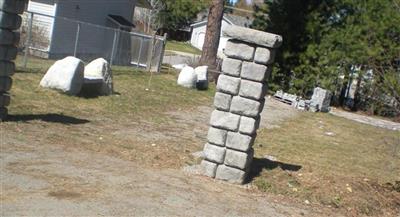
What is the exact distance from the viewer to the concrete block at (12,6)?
8664mm

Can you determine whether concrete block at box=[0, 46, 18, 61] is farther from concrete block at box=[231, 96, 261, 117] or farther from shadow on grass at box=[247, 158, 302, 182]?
shadow on grass at box=[247, 158, 302, 182]

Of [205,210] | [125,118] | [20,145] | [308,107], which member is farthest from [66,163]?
[308,107]

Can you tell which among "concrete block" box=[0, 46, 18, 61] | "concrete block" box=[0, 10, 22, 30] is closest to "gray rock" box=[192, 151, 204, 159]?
"concrete block" box=[0, 46, 18, 61]

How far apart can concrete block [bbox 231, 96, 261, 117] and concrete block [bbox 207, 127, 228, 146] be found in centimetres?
36

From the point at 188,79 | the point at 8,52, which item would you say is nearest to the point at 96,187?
the point at 8,52

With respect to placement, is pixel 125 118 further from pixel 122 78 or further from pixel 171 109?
pixel 122 78

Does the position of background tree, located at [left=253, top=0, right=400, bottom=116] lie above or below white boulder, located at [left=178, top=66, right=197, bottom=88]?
above

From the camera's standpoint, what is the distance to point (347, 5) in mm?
27984

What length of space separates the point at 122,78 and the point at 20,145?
11.4 meters

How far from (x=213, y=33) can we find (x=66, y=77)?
1274cm

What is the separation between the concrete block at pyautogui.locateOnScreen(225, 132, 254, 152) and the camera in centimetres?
800

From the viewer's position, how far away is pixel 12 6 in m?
8.77

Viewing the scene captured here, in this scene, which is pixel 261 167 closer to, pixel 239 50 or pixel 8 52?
pixel 239 50

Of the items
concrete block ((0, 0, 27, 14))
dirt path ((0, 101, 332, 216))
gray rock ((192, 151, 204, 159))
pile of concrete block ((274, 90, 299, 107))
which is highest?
concrete block ((0, 0, 27, 14))
